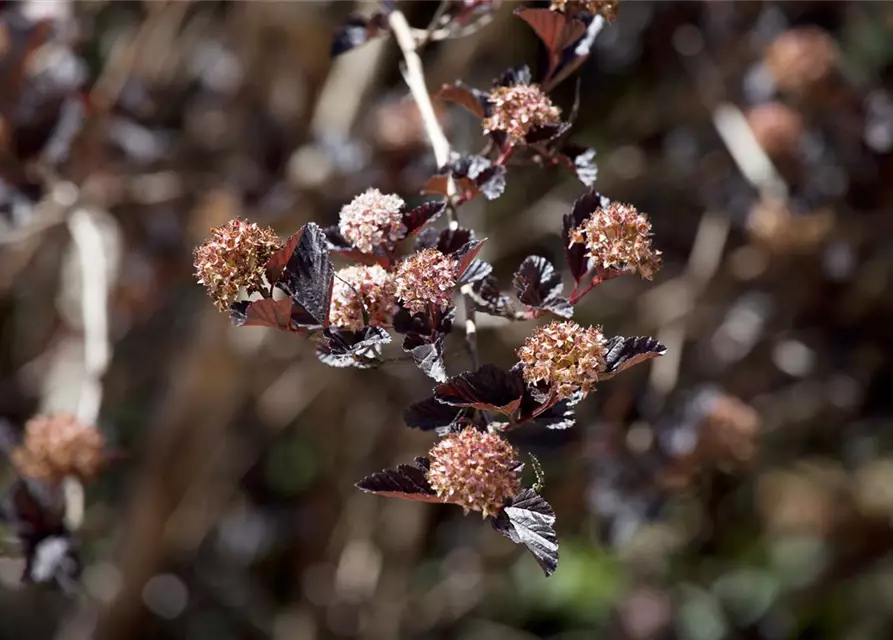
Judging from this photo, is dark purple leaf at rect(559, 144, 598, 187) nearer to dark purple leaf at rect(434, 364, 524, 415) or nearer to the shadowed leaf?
the shadowed leaf

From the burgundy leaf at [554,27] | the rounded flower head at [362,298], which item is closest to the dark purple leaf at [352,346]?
the rounded flower head at [362,298]

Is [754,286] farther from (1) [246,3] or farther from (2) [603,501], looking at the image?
(1) [246,3]

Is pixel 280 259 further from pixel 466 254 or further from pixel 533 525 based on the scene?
pixel 533 525

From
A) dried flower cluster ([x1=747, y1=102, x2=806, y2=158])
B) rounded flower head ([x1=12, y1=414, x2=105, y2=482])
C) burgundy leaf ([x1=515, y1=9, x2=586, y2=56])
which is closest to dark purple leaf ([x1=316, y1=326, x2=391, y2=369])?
burgundy leaf ([x1=515, y1=9, x2=586, y2=56])

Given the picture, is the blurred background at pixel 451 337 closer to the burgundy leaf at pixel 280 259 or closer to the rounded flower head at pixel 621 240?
the burgundy leaf at pixel 280 259

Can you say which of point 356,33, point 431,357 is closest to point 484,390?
point 431,357

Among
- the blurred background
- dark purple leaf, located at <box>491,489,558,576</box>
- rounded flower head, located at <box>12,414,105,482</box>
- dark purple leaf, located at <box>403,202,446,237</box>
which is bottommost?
the blurred background

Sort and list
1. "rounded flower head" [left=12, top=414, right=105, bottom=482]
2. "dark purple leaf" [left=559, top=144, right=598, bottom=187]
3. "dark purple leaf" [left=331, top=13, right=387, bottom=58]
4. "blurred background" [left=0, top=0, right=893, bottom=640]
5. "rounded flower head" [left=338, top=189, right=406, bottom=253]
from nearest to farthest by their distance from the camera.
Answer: "rounded flower head" [left=338, top=189, right=406, bottom=253], "dark purple leaf" [left=559, top=144, right=598, bottom=187], "dark purple leaf" [left=331, top=13, right=387, bottom=58], "rounded flower head" [left=12, top=414, right=105, bottom=482], "blurred background" [left=0, top=0, right=893, bottom=640]
